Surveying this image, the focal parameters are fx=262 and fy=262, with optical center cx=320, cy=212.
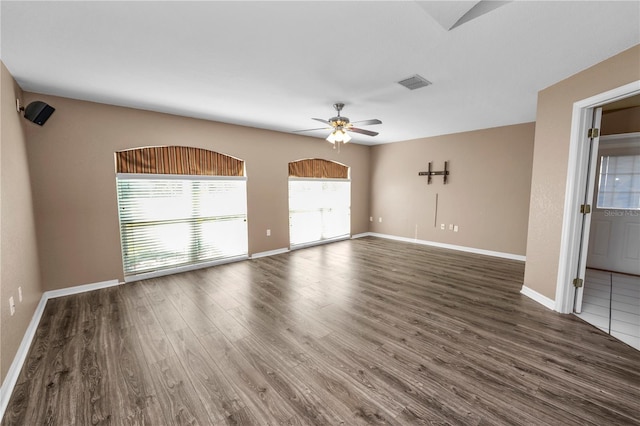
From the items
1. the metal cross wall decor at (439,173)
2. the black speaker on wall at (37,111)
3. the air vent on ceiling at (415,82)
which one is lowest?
the metal cross wall decor at (439,173)

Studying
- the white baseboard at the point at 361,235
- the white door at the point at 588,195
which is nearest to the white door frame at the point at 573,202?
the white door at the point at 588,195

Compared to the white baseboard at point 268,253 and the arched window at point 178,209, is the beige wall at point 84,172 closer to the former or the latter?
the arched window at point 178,209

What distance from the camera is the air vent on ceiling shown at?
9.54 ft

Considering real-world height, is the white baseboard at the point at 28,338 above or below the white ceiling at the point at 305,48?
below

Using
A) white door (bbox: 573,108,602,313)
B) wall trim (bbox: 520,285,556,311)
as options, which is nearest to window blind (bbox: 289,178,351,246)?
wall trim (bbox: 520,285,556,311)

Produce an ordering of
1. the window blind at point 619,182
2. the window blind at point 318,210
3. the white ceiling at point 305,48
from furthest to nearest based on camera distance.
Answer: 1. the window blind at point 318,210
2. the window blind at point 619,182
3. the white ceiling at point 305,48

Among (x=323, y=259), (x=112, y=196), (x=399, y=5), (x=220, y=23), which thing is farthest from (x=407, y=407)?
(x=112, y=196)

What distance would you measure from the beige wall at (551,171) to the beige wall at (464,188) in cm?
202

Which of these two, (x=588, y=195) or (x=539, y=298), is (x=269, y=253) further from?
(x=588, y=195)

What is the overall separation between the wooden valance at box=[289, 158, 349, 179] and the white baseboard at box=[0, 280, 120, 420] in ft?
12.8

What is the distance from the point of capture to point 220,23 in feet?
6.42

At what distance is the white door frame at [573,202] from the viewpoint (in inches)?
111

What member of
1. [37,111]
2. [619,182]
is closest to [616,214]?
[619,182]

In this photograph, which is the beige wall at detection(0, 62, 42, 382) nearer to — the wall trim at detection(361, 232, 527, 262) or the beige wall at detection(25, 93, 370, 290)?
the beige wall at detection(25, 93, 370, 290)
